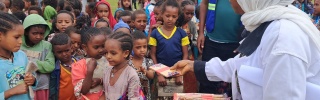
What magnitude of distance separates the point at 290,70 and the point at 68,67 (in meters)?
2.48

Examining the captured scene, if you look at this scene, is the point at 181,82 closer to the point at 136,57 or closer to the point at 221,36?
the point at 136,57

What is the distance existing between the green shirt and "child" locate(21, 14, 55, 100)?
1780 millimetres

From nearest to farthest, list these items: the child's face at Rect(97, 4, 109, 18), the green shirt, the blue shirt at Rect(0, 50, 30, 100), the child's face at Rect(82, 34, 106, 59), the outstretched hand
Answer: the outstretched hand
the blue shirt at Rect(0, 50, 30, 100)
the child's face at Rect(82, 34, 106, 59)
the green shirt
the child's face at Rect(97, 4, 109, 18)

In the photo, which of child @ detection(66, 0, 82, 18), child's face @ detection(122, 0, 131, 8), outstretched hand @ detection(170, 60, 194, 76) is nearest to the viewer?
outstretched hand @ detection(170, 60, 194, 76)

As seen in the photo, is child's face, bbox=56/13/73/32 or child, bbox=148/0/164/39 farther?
child, bbox=148/0/164/39

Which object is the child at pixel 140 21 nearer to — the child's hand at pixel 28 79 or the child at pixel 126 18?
the child at pixel 126 18

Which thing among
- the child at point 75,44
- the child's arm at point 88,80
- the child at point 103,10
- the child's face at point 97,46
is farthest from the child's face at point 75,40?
the child at point 103,10

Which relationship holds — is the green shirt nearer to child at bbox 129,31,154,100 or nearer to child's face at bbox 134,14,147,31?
child at bbox 129,31,154,100

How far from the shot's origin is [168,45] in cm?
405

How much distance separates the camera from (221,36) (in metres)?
3.82

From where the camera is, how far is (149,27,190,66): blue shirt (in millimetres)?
4055

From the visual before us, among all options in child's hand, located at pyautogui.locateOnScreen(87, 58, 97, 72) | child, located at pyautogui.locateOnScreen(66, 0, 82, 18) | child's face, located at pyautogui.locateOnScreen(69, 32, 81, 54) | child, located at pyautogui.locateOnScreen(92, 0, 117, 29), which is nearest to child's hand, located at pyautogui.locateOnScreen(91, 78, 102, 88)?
child's hand, located at pyautogui.locateOnScreen(87, 58, 97, 72)

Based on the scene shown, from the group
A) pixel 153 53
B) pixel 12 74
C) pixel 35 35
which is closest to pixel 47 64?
pixel 35 35

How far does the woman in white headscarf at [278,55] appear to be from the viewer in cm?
156
